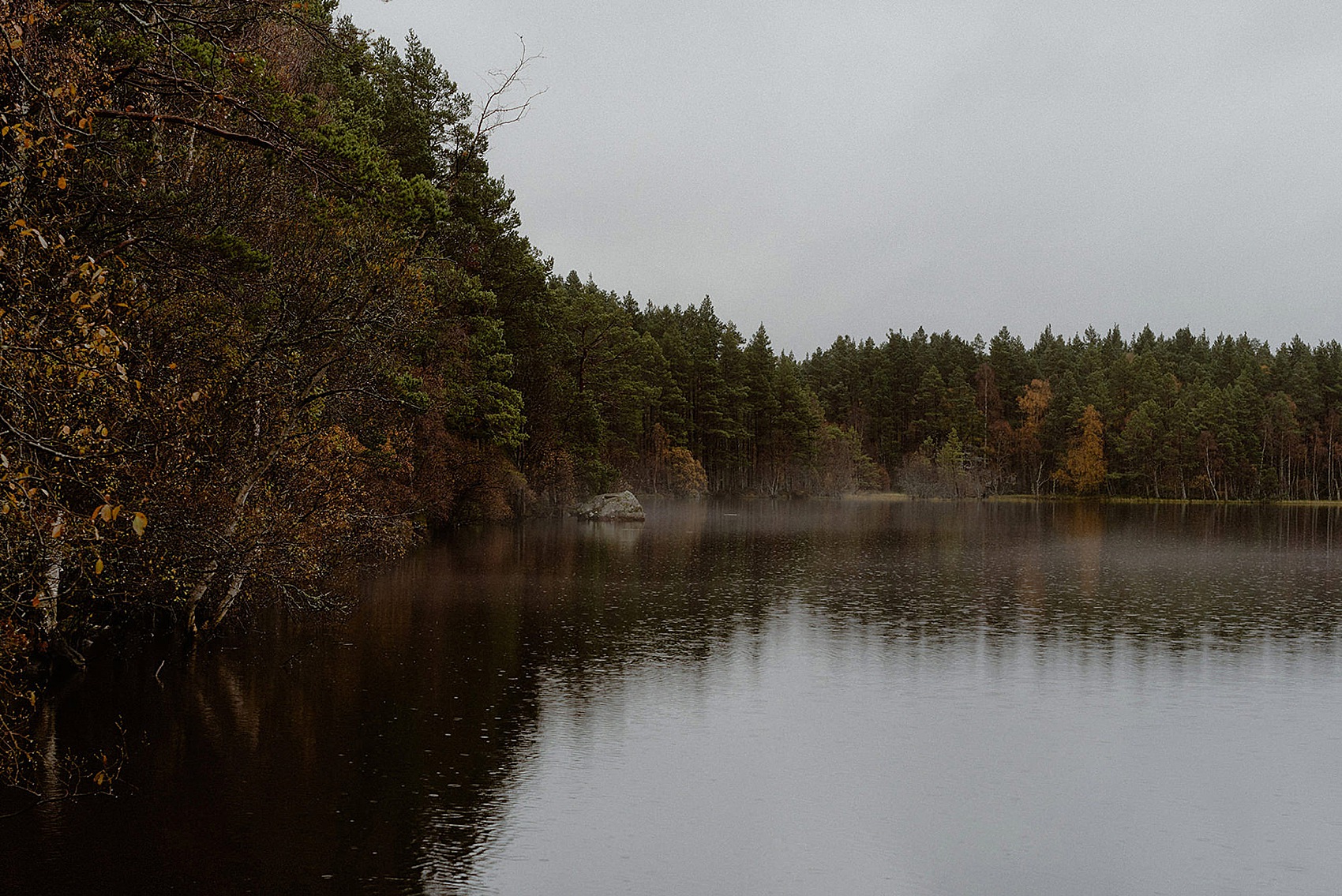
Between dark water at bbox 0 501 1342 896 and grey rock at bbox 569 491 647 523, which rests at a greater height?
grey rock at bbox 569 491 647 523

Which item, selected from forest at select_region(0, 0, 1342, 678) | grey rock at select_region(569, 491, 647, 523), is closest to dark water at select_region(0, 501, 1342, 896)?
forest at select_region(0, 0, 1342, 678)

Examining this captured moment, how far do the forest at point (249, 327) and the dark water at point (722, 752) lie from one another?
243cm

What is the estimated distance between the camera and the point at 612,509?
65.8 meters

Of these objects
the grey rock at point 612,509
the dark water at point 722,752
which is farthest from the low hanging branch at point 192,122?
the grey rock at point 612,509

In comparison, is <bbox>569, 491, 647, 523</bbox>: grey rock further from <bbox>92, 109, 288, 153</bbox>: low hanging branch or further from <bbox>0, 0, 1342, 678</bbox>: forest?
<bbox>92, 109, 288, 153</bbox>: low hanging branch

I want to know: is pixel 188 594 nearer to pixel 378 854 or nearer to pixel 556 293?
pixel 378 854

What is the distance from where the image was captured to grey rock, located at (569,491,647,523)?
2569 inches

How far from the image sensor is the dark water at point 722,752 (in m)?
10.1

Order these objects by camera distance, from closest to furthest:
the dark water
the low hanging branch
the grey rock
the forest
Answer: the forest
the low hanging branch
the dark water
the grey rock

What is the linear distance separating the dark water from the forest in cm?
243

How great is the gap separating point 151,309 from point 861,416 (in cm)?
12297

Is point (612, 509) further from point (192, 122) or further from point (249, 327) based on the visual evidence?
point (192, 122)

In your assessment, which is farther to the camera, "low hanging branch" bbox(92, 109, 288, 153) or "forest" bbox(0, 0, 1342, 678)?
"low hanging branch" bbox(92, 109, 288, 153)

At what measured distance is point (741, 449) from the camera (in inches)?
4446
